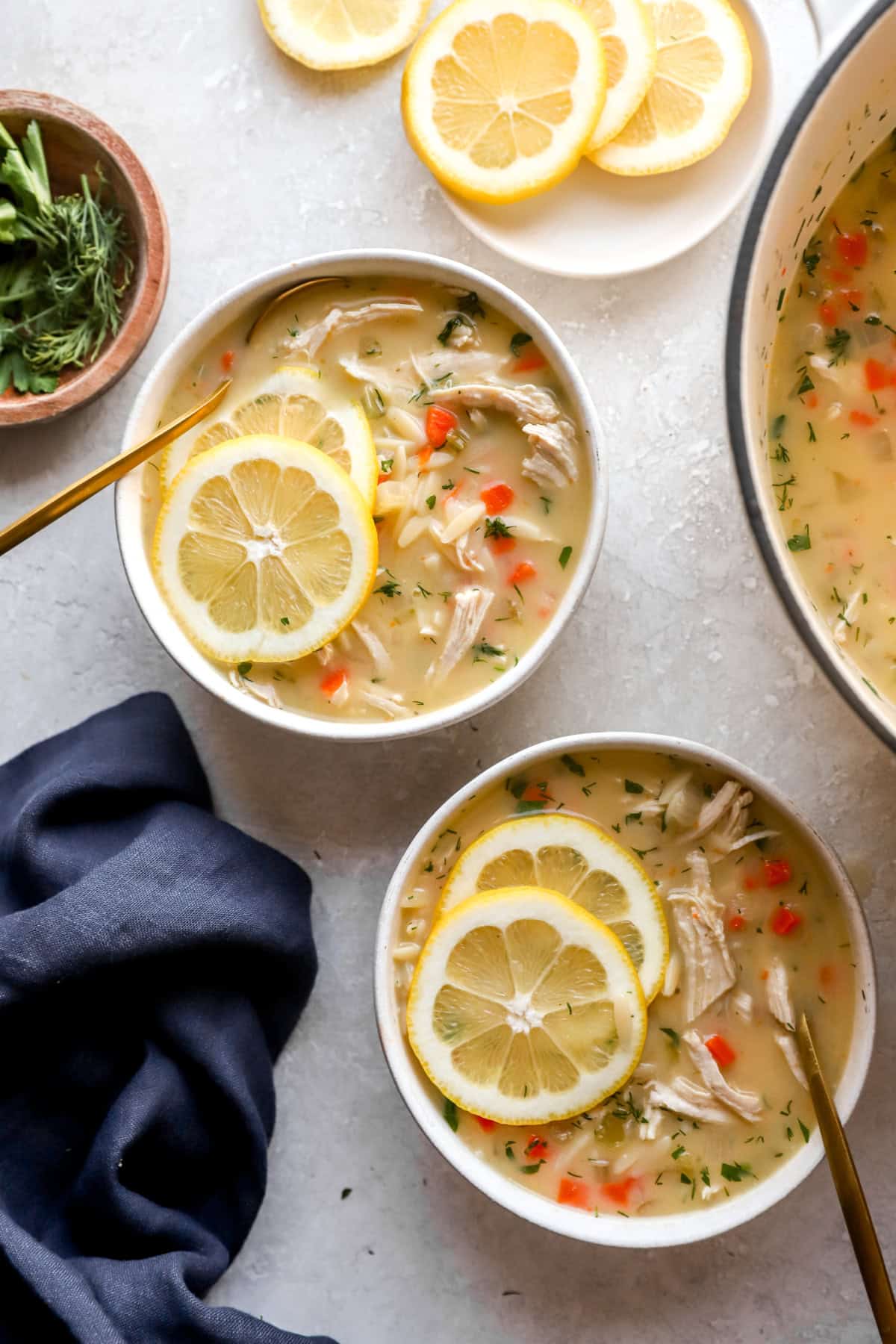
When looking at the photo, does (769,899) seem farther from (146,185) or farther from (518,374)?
(146,185)

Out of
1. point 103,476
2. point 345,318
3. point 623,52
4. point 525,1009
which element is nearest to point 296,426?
point 345,318

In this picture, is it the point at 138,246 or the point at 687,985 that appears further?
the point at 138,246

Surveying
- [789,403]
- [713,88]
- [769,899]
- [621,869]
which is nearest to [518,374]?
[789,403]

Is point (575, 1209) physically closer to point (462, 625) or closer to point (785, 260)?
point (462, 625)

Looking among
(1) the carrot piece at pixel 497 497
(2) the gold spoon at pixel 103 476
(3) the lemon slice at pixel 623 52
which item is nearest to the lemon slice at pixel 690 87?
(3) the lemon slice at pixel 623 52

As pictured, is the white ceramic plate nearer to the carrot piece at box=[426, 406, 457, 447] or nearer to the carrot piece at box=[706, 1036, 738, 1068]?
the carrot piece at box=[426, 406, 457, 447]
